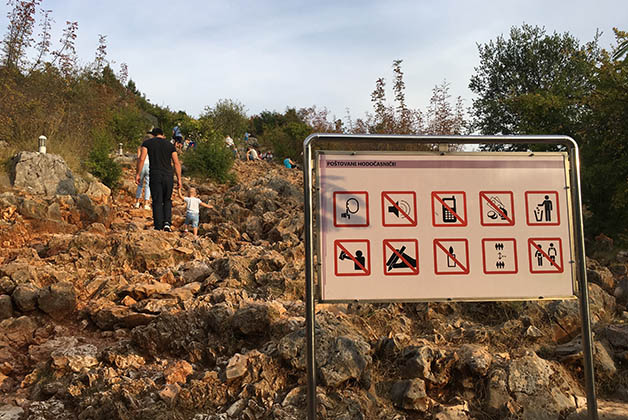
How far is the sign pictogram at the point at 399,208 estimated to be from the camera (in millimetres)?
2611

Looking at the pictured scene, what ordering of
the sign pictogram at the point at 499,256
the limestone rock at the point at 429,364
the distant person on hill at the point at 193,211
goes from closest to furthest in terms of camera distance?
1. the sign pictogram at the point at 499,256
2. the limestone rock at the point at 429,364
3. the distant person on hill at the point at 193,211

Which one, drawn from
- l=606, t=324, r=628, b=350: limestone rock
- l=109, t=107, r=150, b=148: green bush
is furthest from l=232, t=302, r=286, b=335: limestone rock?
l=109, t=107, r=150, b=148: green bush

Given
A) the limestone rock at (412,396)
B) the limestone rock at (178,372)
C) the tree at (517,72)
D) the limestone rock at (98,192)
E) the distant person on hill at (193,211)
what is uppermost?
the tree at (517,72)

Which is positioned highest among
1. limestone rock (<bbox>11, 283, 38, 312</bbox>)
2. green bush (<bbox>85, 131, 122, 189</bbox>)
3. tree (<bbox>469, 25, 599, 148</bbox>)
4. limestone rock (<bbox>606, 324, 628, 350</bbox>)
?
tree (<bbox>469, 25, 599, 148</bbox>)

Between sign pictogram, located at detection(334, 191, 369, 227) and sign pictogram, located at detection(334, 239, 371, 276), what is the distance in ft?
0.32

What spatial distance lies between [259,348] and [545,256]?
2.09 metres

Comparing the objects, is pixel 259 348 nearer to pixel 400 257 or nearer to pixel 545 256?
pixel 400 257

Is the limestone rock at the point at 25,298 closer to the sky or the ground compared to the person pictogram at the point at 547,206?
closer to the ground

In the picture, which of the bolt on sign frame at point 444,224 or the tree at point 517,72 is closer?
the bolt on sign frame at point 444,224

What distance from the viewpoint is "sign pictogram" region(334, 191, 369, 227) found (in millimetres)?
2566

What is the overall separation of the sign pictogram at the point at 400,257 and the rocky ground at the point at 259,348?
0.95m

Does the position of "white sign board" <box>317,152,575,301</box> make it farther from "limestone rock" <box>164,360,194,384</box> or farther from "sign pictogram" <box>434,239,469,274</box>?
"limestone rock" <box>164,360,194,384</box>

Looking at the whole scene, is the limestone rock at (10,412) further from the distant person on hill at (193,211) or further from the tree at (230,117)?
the tree at (230,117)

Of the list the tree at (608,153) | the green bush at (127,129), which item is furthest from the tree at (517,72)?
the green bush at (127,129)
